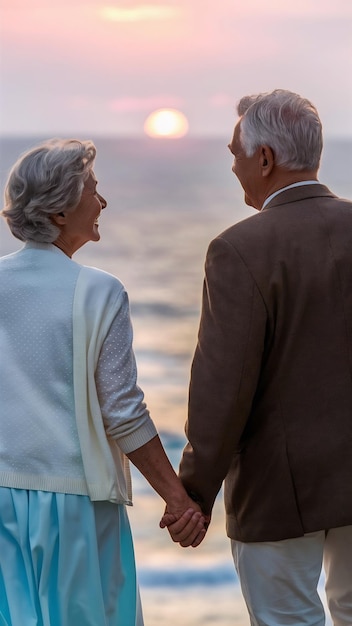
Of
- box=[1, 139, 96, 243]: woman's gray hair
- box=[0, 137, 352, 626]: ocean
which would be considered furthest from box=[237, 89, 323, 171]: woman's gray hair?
box=[0, 137, 352, 626]: ocean

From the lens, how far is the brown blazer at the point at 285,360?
227 cm

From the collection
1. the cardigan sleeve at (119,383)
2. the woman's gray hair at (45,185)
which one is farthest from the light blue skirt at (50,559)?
the woman's gray hair at (45,185)

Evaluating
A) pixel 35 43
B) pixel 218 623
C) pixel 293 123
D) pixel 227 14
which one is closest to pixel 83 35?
pixel 35 43

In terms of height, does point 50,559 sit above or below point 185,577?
above

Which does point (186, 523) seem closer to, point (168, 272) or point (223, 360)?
point (223, 360)

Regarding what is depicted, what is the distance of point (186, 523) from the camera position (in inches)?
95.0

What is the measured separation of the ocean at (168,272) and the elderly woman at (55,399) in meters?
0.19

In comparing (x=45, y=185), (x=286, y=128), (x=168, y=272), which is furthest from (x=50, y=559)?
(x=168, y=272)

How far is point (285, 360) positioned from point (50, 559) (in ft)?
2.22

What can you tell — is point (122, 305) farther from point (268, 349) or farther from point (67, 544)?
point (67, 544)

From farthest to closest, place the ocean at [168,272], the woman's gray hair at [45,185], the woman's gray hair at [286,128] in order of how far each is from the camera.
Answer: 1. the ocean at [168,272]
2. the woman's gray hair at [286,128]
3. the woman's gray hair at [45,185]

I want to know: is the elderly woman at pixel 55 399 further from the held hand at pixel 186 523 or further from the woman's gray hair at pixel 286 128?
the woman's gray hair at pixel 286 128

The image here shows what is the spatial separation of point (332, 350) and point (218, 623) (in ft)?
9.79

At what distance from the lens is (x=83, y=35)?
1844 centimetres
